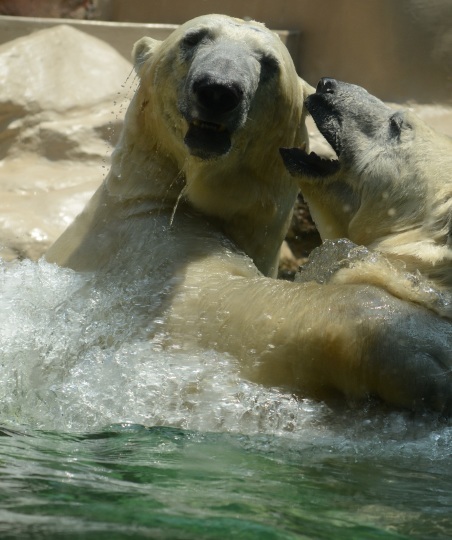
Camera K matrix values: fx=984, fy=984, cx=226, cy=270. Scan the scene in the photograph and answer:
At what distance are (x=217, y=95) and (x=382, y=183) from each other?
75 cm

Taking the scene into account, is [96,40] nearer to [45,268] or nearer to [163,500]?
[45,268]

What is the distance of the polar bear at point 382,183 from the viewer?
11.8 feet

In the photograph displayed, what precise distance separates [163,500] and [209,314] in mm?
1568

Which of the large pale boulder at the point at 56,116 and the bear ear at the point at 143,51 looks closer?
the bear ear at the point at 143,51

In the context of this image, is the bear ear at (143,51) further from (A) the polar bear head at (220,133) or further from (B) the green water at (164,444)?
(B) the green water at (164,444)

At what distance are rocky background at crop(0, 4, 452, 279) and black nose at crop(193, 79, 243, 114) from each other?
3203 mm

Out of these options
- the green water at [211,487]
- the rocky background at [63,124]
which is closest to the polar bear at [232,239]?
the green water at [211,487]

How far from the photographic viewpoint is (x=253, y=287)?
379 cm

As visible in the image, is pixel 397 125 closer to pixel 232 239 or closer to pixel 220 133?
pixel 220 133

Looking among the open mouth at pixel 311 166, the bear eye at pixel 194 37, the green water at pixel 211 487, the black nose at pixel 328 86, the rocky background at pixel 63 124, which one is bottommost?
the rocky background at pixel 63 124

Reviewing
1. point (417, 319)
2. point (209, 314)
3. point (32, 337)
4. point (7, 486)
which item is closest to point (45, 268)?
point (32, 337)

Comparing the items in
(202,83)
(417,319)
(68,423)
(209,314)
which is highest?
(202,83)

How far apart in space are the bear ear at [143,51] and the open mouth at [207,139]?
72 cm

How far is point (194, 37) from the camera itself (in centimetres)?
426
